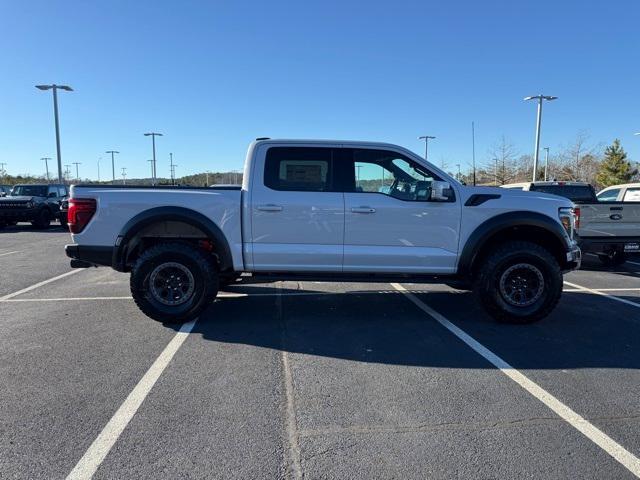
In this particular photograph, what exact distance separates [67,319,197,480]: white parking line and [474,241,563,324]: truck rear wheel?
3504 millimetres

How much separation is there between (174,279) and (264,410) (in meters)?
2.57

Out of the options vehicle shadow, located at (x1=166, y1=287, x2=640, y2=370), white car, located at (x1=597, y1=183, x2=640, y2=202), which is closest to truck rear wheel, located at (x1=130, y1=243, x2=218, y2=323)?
vehicle shadow, located at (x1=166, y1=287, x2=640, y2=370)

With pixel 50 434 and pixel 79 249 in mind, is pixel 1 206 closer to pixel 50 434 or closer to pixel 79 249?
pixel 79 249

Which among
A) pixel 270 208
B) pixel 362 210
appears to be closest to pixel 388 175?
pixel 362 210

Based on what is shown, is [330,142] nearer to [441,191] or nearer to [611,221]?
[441,191]

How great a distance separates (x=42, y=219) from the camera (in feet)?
62.7

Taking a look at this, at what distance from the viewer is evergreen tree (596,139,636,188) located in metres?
53.0

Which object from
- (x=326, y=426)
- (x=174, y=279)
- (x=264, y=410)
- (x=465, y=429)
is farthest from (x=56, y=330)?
(x=465, y=429)

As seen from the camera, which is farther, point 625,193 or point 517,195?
point 625,193

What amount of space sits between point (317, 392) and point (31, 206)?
19.0 m

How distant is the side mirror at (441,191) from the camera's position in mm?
5180

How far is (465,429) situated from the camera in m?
3.11

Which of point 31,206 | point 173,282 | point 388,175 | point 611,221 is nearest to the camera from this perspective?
point 173,282

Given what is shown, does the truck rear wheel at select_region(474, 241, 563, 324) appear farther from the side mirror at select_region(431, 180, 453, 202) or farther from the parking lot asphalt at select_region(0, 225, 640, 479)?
the side mirror at select_region(431, 180, 453, 202)
